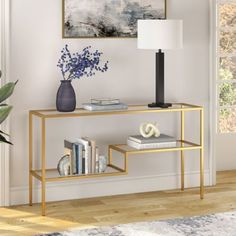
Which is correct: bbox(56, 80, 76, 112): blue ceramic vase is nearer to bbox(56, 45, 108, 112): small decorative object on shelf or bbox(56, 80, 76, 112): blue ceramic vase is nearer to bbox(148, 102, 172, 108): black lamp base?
bbox(56, 45, 108, 112): small decorative object on shelf

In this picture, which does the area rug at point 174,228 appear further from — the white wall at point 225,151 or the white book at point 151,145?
the white wall at point 225,151

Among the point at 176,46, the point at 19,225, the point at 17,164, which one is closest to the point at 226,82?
the point at 176,46

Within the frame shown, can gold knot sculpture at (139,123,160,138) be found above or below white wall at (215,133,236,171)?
above

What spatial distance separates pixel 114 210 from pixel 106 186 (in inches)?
18.6

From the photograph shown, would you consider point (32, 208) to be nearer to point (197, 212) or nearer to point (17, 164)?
point (17, 164)

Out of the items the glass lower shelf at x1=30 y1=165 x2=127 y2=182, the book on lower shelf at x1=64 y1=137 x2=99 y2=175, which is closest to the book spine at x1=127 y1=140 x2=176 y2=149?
the glass lower shelf at x1=30 y1=165 x2=127 y2=182

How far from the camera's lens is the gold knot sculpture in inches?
203

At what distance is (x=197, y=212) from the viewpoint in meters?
4.86

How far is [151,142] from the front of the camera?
5.07 metres

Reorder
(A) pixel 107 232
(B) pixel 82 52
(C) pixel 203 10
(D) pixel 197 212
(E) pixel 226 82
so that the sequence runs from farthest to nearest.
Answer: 1. (E) pixel 226 82
2. (C) pixel 203 10
3. (B) pixel 82 52
4. (D) pixel 197 212
5. (A) pixel 107 232

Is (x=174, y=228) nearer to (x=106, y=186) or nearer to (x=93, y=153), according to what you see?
(x=93, y=153)

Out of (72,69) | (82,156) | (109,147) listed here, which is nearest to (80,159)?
(82,156)

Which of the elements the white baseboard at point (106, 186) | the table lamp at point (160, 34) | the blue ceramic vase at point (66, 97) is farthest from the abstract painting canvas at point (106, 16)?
the white baseboard at point (106, 186)

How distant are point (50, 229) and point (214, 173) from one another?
183 cm
